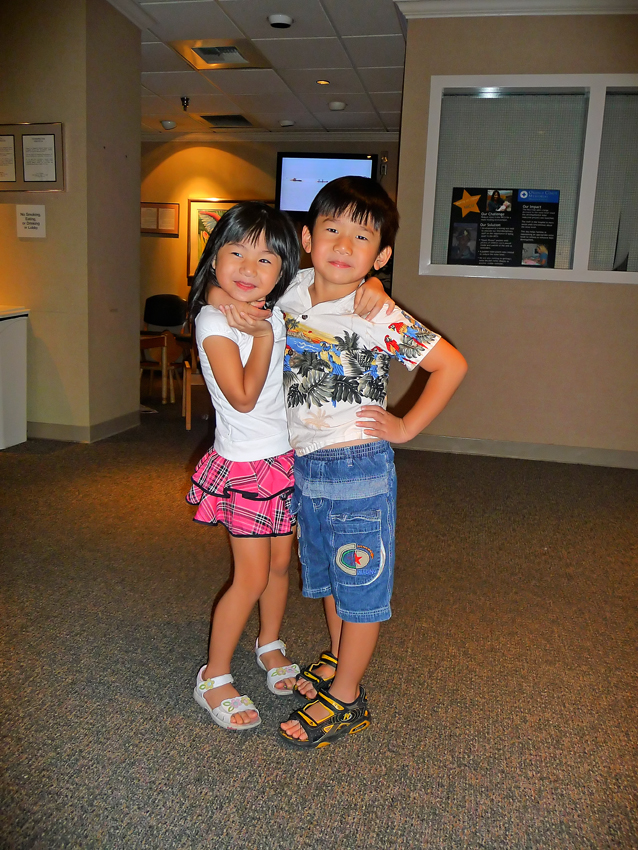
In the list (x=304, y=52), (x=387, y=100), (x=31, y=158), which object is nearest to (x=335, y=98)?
(x=387, y=100)

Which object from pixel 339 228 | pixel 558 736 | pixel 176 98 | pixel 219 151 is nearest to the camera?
pixel 339 228

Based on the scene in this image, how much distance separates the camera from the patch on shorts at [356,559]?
1.33 m

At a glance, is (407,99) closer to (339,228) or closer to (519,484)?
(519,484)

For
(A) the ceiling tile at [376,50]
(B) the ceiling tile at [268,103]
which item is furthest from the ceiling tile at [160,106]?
(A) the ceiling tile at [376,50]

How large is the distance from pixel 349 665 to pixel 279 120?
6.23 metres

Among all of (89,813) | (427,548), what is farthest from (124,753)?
(427,548)

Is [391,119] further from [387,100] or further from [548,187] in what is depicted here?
[548,187]

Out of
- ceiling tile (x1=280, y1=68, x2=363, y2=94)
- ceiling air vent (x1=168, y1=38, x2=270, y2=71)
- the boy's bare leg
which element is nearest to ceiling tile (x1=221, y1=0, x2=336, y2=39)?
ceiling air vent (x1=168, y1=38, x2=270, y2=71)

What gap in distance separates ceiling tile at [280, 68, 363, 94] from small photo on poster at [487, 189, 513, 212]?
6.18 feet

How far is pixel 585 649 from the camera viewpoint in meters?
1.83

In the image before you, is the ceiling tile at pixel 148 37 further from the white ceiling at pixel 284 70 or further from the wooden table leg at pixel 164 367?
the wooden table leg at pixel 164 367

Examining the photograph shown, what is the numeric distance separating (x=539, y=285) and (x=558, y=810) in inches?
127

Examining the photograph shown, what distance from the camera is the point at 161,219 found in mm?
7383

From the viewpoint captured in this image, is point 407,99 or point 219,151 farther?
point 219,151
